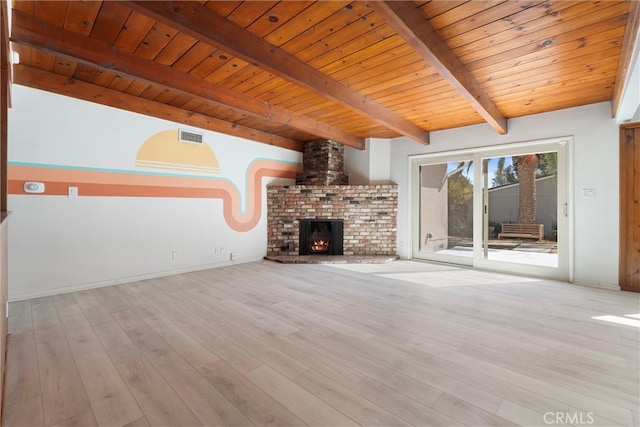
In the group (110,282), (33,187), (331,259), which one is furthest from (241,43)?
(331,259)

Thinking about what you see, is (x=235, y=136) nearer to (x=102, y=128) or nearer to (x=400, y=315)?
(x=102, y=128)

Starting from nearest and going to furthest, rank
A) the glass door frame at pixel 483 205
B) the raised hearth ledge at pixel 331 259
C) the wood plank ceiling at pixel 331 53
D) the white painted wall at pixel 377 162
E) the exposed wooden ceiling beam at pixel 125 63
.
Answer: the wood plank ceiling at pixel 331 53
the exposed wooden ceiling beam at pixel 125 63
the glass door frame at pixel 483 205
the raised hearth ledge at pixel 331 259
the white painted wall at pixel 377 162

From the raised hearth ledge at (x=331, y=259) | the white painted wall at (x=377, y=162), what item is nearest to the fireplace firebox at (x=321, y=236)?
the raised hearth ledge at (x=331, y=259)

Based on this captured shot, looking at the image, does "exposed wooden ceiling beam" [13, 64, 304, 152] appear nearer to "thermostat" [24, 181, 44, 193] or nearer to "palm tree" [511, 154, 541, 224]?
"thermostat" [24, 181, 44, 193]

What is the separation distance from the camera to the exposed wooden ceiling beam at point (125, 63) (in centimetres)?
235

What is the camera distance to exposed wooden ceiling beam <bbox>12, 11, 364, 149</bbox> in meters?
2.35

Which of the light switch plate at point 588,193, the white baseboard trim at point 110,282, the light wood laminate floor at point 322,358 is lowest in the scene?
the light wood laminate floor at point 322,358

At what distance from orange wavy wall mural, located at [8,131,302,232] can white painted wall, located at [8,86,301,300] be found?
0.09m

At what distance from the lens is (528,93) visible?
11.9ft

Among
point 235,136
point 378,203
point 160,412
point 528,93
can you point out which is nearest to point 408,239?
point 378,203

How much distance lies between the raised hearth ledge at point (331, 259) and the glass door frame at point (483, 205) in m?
0.76

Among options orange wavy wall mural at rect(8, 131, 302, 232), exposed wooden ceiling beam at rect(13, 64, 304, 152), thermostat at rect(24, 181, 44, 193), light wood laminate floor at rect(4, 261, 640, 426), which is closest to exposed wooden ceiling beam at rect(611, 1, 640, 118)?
light wood laminate floor at rect(4, 261, 640, 426)

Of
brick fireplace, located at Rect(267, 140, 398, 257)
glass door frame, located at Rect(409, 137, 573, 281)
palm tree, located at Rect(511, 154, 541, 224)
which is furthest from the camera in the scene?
brick fireplace, located at Rect(267, 140, 398, 257)

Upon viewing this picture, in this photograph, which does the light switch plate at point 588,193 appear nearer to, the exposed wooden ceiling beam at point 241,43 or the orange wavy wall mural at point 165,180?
the exposed wooden ceiling beam at point 241,43
